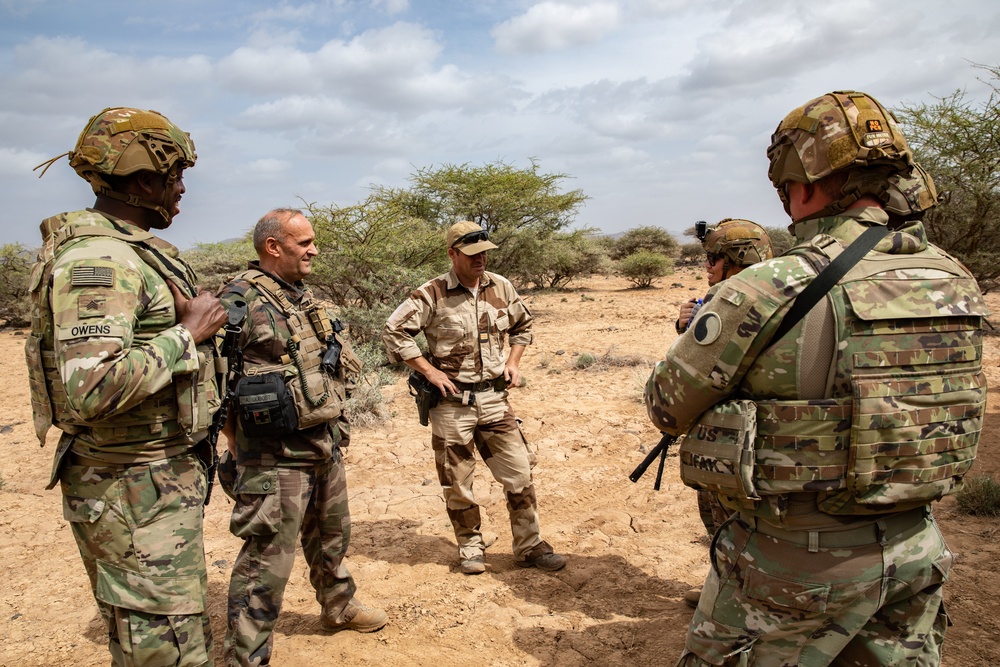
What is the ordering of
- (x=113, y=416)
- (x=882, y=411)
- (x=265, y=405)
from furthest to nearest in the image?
(x=265, y=405)
(x=113, y=416)
(x=882, y=411)

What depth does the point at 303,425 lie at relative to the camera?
118 inches

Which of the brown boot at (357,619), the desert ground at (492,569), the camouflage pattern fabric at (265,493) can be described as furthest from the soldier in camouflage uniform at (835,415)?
the brown boot at (357,619)

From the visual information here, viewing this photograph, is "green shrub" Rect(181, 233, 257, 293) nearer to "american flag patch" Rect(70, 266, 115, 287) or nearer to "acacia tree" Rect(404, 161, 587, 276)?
"acacia tree" Rect(404, 161, 587, 276)

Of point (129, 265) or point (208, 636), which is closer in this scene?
point (129, 265)

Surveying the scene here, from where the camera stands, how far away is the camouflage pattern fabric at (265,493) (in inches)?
114

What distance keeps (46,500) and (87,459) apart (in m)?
4.23

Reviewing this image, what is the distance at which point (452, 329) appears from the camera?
13.5 feet

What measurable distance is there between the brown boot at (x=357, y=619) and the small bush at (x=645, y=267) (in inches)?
769

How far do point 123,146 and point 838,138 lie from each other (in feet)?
7.49

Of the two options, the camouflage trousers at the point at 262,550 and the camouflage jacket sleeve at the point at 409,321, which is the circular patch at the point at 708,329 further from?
the camouflage jacket sleeve at the point at 409,321

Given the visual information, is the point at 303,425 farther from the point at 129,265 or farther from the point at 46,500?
the point at 46,500

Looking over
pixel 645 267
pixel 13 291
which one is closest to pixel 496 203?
pixel 645 267

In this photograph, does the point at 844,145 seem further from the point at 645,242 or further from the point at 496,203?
the point at 645,242

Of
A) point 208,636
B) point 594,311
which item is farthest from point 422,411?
point 594,311
